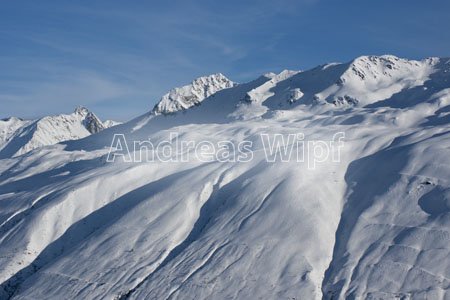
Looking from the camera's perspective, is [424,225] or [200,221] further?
[200,221]

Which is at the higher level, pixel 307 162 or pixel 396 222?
pixel 307 162

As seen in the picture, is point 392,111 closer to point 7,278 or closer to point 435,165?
point 435,165

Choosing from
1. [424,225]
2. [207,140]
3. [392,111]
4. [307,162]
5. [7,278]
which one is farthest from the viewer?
[392,111]

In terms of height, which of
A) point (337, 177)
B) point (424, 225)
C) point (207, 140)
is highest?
point (207, 140)

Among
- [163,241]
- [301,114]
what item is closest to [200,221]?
[163,241]

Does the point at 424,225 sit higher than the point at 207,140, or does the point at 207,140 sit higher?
the point at 207,140

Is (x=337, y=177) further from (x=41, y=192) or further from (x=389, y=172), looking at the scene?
(x=41, y=192)

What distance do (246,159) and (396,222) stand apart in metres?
39.7

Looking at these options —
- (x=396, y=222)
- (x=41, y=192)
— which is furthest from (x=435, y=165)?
(x=41, y=192)

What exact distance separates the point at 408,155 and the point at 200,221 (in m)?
35.3

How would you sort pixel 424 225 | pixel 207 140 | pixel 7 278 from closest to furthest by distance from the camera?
1. pixel 424 225
2. pixel 7 278
3. pixel 207 140

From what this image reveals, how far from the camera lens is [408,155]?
7862cm

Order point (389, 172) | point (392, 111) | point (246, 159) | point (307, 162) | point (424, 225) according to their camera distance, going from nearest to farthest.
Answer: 1. point (424, 225)
2. point (389, 172)
3. point (307, 162)
4. point (246, 159)
5. point (392, 111)

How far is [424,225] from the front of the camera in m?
60.7
